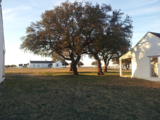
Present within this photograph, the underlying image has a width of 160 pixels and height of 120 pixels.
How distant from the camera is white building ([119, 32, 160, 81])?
13703 millimetres

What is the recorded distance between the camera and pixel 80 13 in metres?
18.5

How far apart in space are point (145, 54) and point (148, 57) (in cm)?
64

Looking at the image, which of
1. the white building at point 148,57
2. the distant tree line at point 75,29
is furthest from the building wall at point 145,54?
the distant tree line at point 75,29

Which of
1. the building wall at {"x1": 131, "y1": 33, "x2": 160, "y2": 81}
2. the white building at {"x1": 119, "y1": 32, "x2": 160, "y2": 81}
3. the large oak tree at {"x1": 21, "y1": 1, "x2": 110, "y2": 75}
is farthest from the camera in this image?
the large oak tree at {"x1": 21, "y1": 1, "x2": 110, "y2": 75}

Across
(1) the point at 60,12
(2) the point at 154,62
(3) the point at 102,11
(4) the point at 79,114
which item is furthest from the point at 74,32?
(4) the point at 79,114

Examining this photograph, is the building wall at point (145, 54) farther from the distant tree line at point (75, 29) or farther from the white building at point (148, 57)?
the distant tree line at point (75, 29)

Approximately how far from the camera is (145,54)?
15.2 m

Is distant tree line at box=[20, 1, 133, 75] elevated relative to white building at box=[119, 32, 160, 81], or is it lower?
elevated

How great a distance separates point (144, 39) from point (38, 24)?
14590 mm

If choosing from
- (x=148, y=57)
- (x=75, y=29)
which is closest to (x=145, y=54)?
(x=148, y=57)

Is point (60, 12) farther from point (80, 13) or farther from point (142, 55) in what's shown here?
point (142, 55)

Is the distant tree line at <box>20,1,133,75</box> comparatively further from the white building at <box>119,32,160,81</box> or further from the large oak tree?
the white building at <box>119,32,160,81</box>

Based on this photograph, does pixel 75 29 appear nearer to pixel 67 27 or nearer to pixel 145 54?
pixel 67 27

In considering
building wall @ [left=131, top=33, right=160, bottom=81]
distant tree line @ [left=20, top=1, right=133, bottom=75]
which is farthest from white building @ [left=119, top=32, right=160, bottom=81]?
distant tree line @ [left=20, top=1, right=133, bottom=75]
